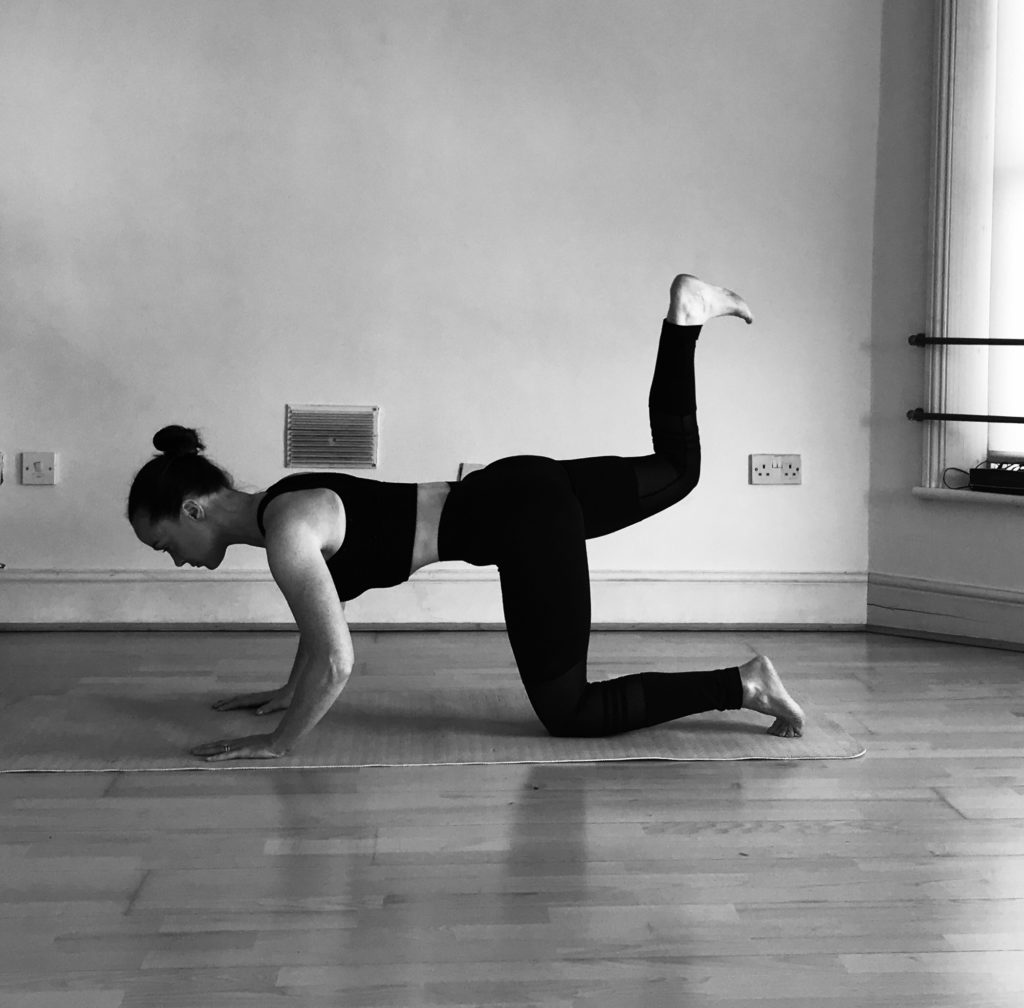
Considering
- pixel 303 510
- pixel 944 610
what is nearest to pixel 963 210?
pixel 944 610

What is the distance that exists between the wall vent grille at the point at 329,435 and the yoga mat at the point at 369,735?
0.98m

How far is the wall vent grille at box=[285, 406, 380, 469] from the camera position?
3.88m

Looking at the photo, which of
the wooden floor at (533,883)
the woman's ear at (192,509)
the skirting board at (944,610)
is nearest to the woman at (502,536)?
the woman's ear at (192,509)

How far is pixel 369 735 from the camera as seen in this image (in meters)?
2.76

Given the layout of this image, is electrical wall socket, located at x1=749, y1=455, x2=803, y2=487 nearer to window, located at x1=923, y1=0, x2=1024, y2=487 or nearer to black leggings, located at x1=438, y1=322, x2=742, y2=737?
window, located at x1=923, y1=0, x2=1024, y2=487

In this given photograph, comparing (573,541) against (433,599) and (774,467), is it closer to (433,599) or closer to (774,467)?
(433,599)

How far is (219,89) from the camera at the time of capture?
3.79 meters

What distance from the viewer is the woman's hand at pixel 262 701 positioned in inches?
115

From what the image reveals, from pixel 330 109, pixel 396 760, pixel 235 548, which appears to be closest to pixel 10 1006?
pixel 396 760

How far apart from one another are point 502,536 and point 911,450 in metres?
1.87

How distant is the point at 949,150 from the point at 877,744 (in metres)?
1.95

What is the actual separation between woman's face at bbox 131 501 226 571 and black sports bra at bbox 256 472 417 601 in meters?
0.11

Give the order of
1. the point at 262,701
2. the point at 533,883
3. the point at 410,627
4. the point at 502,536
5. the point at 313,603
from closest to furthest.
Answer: the point at 533,883 → the point at 313,603 → the point at 502,536 → the point at 262,701 → the point at 410,627

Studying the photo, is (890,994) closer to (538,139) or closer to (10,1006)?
(10,1006)
